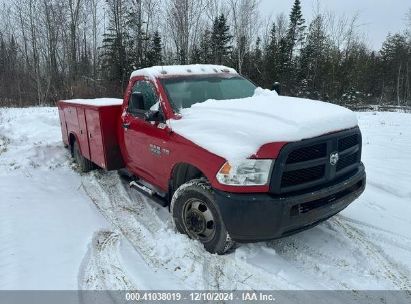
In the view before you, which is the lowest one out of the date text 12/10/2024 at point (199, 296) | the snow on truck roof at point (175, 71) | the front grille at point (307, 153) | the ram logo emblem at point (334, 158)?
the date text 12/10/2024 at point (199, 296)

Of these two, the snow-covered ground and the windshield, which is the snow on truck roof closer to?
the windshield

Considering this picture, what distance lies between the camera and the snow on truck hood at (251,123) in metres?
3.32

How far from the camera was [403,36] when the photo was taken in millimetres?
52656

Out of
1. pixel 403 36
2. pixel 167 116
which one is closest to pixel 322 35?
pixel 403 36

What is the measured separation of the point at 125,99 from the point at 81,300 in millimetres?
3138

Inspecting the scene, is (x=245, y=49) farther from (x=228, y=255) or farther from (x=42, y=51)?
(x=228, y=255)

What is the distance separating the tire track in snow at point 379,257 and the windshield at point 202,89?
2.11 m

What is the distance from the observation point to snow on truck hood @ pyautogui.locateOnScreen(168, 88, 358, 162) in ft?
10.9

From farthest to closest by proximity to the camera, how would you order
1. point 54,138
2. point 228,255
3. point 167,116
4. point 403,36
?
point 403,36
point 54,138
point 167,116
point 228,255

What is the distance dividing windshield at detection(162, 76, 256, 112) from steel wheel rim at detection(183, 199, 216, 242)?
1.17m

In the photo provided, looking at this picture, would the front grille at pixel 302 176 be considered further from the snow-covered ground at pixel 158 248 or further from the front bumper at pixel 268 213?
the snow-covered ground at pixel 158 248

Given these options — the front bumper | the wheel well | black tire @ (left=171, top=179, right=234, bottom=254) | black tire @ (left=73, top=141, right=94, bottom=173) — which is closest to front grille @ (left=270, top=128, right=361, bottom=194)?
the front bumper

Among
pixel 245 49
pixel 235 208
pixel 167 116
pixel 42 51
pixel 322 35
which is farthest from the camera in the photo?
pixel 322 35

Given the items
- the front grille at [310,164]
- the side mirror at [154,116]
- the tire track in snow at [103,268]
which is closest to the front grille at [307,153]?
the front grille at [310,164]
